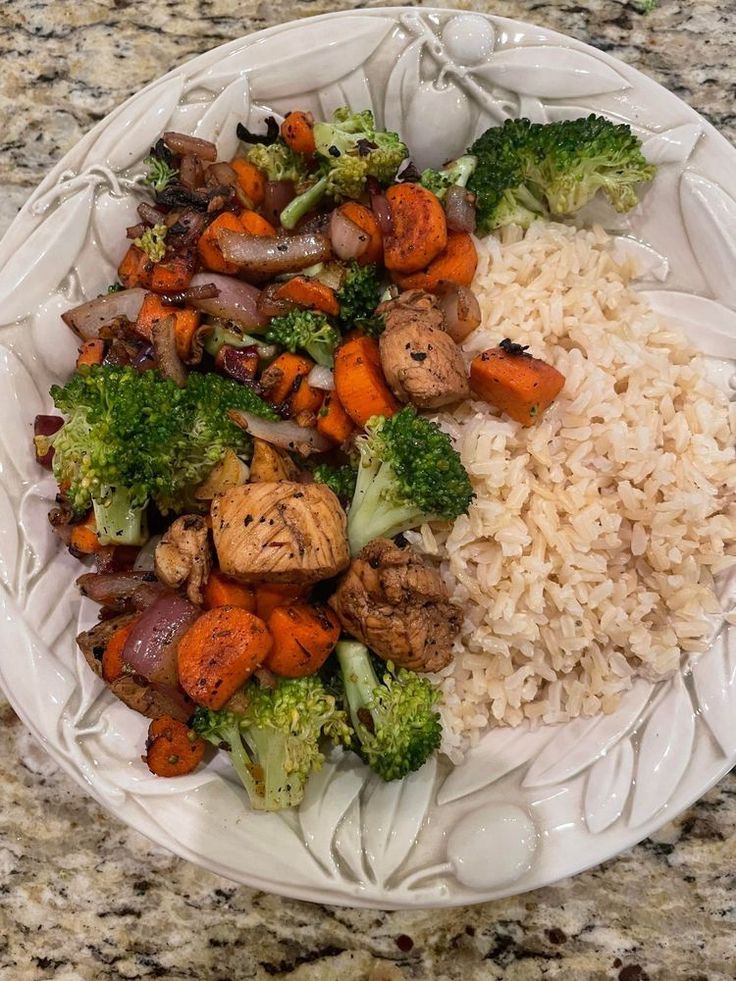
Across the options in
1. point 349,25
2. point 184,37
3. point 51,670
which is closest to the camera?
point 51,670

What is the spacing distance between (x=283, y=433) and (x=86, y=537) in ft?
2.43

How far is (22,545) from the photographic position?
7.60ft

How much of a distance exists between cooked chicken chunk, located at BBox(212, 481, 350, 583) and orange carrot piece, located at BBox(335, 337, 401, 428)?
0.34 metres

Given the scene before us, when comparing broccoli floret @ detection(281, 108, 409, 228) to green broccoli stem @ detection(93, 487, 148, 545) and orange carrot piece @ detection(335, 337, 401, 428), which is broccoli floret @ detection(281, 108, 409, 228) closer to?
orange carrot piece @ detection(335, 337, 401, 428)

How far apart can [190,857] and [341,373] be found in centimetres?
162

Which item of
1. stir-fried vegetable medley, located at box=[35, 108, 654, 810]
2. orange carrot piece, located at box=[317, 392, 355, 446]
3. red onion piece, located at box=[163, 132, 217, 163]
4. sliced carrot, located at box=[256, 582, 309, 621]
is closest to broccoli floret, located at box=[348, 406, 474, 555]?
stir-fried vegetable medley, located at box=[35, 108, 654, 810]

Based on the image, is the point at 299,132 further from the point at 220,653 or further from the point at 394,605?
the point at 220,653

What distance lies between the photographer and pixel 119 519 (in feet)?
7.17

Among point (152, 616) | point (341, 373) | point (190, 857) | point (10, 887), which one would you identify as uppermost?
point (341, 373)

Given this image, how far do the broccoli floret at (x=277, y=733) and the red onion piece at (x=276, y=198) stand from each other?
1.68 metres

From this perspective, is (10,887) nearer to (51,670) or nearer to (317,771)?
(51,670)

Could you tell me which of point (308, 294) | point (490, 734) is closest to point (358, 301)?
point (308, 294)

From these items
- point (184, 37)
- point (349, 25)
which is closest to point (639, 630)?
point (349, 25)

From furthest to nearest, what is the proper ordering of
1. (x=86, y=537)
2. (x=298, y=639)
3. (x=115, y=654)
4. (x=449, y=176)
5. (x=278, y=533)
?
1. (x=449, y=176)
2. (x=86, y=537)
3. (x=115, y=654)
4. (x=298, y=639)
5. (x=278, y=533)
